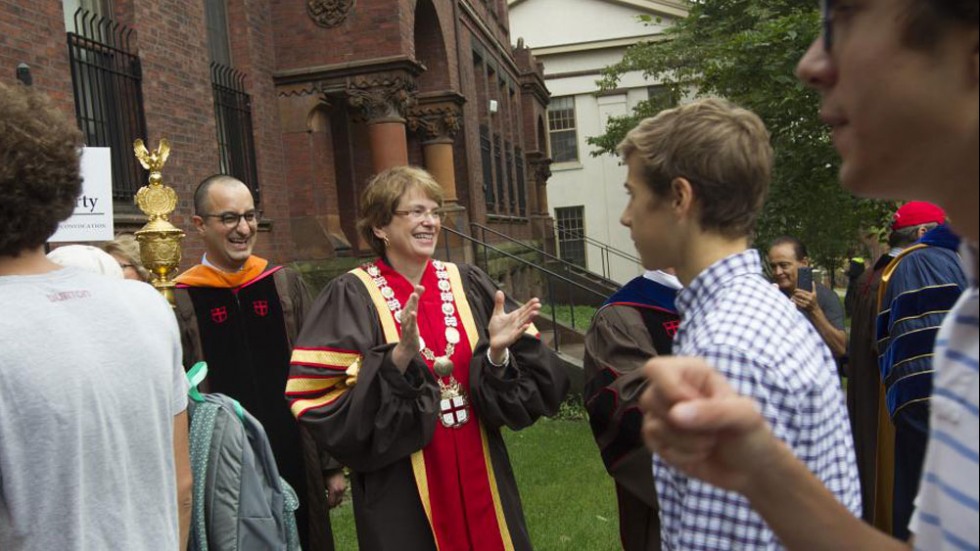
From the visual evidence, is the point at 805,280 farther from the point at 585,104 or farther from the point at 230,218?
the point at 585,104

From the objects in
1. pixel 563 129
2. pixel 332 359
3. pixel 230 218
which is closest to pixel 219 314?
pixel 230 218

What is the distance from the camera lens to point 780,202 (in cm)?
1055

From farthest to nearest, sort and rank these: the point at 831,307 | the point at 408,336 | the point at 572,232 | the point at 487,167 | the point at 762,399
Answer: the point at 572,232, the point at 487,167, the point at 831,307, the point at 408,336, the point at 762,399

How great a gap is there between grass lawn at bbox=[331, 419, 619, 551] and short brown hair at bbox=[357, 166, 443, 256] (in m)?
3.00

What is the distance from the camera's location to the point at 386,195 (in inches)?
152

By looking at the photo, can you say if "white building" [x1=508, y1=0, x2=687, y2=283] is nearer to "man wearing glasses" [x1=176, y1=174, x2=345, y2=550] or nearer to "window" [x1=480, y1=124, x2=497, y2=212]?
"window" [x1=480, y1=124, x2=497, y2=212]

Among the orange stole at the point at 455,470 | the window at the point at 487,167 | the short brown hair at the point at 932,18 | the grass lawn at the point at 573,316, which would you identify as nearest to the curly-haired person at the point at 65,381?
the orange stole at the point at 455,470

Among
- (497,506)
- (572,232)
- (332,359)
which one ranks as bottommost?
(572,232)

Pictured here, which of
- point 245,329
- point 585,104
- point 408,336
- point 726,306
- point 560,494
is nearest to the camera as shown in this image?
point 726,306

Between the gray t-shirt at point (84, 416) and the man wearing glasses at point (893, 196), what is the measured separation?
4.83 ft

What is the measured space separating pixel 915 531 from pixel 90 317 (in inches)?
72.8

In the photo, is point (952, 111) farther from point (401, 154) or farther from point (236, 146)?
point (401, 154)

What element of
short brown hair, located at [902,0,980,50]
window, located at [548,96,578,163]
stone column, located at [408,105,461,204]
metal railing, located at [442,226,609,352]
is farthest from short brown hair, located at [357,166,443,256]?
window, located at [548,96,578,163]

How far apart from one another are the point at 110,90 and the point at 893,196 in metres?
8.03
